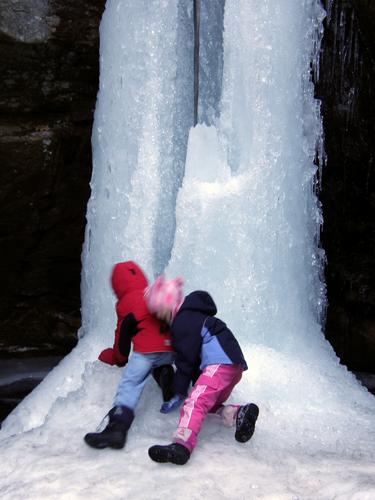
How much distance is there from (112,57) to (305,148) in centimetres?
143

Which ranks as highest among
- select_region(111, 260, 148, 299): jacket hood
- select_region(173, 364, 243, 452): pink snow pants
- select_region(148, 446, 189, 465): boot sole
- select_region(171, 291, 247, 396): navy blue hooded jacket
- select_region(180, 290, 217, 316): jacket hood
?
select_region(111, 260, 148, 299): jacket hood

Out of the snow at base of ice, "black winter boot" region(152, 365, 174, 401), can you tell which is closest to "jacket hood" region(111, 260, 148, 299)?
"black winter boot" region(152, 365, 174, 401)

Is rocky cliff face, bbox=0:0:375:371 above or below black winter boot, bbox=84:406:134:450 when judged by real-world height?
above

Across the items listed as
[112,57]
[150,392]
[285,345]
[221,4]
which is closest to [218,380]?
[150,392]

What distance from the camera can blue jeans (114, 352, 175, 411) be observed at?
302 cm

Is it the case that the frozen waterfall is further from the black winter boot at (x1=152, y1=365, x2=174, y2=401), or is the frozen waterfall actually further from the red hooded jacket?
the red hooded jacket

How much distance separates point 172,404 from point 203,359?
1.04 feet

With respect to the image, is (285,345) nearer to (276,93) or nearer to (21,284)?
(276,93)

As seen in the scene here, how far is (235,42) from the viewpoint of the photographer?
14.1 feet

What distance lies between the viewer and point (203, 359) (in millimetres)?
3018

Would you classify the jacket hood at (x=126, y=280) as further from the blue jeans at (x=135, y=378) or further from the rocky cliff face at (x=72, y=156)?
the rocky cliff face at (x=72, y=156)

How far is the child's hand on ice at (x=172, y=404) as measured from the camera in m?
3.18

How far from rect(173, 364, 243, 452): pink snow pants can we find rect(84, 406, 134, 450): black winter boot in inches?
9.7

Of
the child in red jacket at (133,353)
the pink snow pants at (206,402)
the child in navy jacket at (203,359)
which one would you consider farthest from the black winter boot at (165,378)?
the pink snow pants at (206,402)
